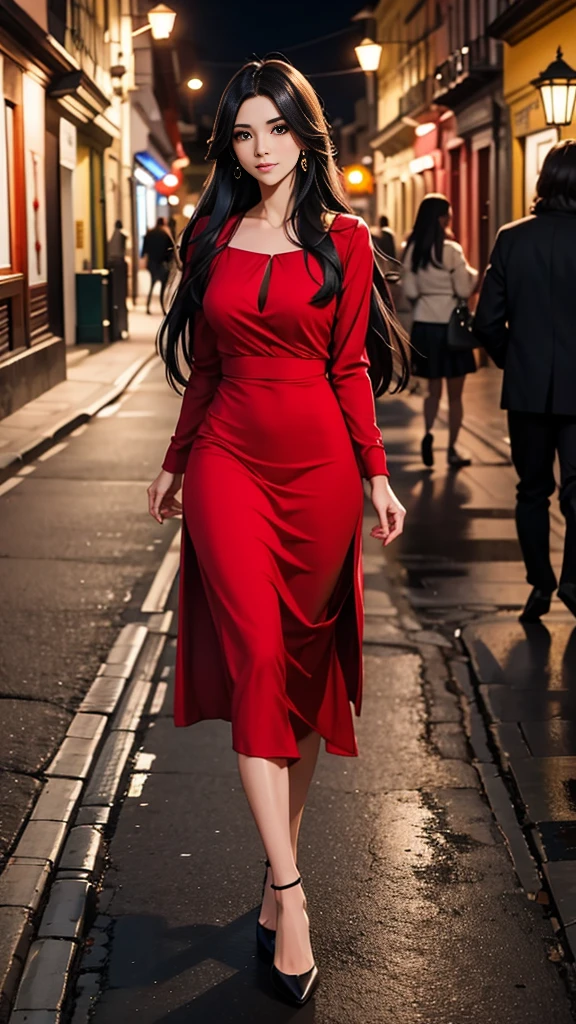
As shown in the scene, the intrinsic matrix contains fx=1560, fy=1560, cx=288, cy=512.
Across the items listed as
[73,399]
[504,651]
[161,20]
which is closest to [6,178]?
[73,399]

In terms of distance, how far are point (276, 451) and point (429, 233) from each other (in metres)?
8.14

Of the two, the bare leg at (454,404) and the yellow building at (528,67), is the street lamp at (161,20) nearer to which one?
the yellow building at (528,67)

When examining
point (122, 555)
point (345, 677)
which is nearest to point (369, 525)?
point (122, 555)

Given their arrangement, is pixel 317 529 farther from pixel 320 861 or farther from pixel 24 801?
pixel 24 801

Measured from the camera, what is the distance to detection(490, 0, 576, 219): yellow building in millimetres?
18906

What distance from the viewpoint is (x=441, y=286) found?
A: 1165cm

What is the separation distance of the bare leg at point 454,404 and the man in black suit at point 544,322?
16.6 ft

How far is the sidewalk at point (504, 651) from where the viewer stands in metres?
4.45

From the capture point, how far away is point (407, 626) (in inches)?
279

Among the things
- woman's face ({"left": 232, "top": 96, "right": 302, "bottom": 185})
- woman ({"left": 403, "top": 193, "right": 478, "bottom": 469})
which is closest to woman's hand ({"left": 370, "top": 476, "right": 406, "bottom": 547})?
woman's face ({"left": 232, "top": 96, "right": 302, "bottom": 185})

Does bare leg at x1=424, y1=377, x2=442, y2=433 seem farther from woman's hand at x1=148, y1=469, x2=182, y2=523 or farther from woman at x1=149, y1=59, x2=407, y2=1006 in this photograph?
woman at x1=149, y1=59, x2=407, y2=1006

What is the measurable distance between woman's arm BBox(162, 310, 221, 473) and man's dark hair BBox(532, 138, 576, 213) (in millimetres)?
3081

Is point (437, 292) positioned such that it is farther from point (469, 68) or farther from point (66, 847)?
point (469, 68)

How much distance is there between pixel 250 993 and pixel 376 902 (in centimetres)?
59
